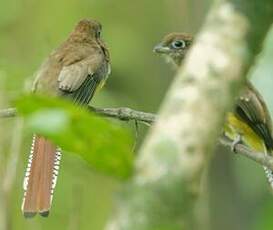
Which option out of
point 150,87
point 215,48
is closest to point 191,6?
point 150,87

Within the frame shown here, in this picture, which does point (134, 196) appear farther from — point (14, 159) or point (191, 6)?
point (191, 6)

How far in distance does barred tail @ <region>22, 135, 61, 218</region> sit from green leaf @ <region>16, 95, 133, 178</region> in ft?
6.07

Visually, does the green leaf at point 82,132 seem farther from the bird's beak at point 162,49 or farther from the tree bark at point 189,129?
the bird's beak at point 162,49

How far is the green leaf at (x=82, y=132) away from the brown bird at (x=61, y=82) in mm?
1853

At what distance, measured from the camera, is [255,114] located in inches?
186

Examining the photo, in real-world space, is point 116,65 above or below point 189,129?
above

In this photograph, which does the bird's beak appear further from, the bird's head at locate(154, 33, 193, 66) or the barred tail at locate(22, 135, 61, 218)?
the barred tail at locate(22, 135, 61, 218)

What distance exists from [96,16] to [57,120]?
594 cm

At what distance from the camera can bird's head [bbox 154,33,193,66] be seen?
510cm

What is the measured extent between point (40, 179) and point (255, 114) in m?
1.63

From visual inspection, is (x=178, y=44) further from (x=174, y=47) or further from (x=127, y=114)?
(x=127, y=114)

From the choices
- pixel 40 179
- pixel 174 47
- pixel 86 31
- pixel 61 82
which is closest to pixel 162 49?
pixel 174 47

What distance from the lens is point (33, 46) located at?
6652mm

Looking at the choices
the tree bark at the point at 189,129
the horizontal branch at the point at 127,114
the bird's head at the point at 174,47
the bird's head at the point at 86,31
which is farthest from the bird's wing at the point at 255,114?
the tree bark at the point at 189,129
